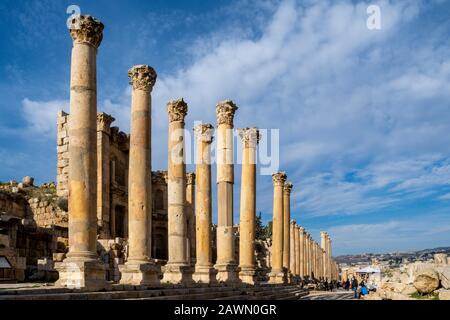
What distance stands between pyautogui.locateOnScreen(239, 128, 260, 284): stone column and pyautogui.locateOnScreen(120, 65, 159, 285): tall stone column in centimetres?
902

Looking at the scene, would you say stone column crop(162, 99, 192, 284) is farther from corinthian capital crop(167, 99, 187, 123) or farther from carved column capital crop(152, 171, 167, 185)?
carved column capital crop(152, 171, 167, 185)

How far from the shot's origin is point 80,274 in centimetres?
1342

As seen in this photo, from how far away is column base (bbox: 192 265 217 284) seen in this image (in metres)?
22.5

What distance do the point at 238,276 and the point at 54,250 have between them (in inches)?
373

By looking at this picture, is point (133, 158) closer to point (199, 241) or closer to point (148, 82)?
point (148, 82)

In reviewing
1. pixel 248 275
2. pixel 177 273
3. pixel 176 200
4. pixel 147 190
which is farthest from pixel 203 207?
pixel 147 190

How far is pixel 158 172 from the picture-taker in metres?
49.9

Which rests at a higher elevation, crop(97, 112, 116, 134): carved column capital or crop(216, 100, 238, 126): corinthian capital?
crop(97, 112, 116, 134): carved column capital

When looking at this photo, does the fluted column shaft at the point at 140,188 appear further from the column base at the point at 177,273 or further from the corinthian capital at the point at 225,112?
the corinthian capital at the point at 225,112

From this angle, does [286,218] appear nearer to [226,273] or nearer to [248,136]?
[248,136]

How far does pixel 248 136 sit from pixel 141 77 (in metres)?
10.1

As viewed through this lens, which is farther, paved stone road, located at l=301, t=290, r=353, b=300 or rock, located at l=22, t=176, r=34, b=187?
rock, located at l=22, t=176, r=34, b=187

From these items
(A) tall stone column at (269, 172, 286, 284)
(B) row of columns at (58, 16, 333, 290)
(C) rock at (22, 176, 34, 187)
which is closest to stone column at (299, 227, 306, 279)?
(A) tall stone column at (269, 172, 286, 284)
